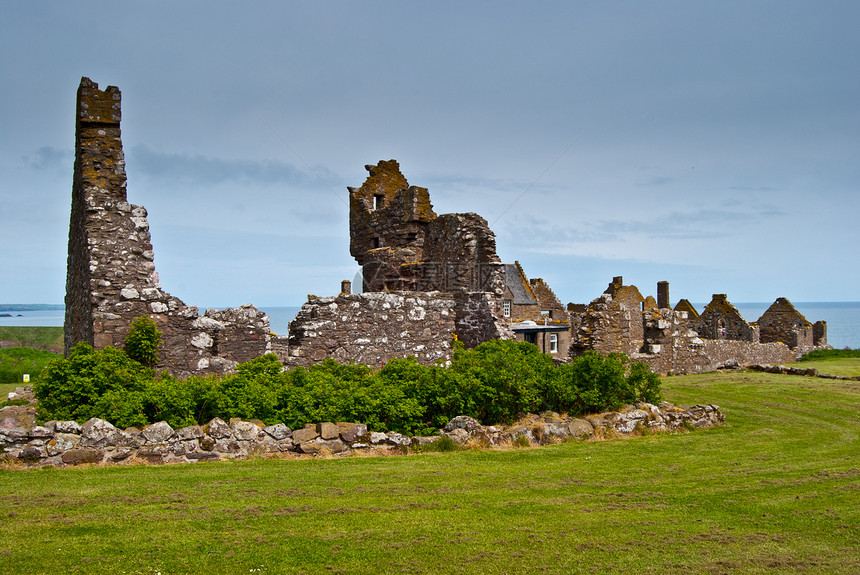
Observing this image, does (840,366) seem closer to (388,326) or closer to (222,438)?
(388,326)

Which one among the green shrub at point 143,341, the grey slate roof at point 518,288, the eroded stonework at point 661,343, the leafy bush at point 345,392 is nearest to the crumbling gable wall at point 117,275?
the green shrub at point 143,341

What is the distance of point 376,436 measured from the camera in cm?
924

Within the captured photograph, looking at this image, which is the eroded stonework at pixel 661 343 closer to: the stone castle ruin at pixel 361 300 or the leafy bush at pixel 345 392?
the stone castle ruin at pixel 361 300

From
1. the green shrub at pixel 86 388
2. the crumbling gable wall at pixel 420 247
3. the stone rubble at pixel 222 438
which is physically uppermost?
the crumbling gable wall at pixel 420 247

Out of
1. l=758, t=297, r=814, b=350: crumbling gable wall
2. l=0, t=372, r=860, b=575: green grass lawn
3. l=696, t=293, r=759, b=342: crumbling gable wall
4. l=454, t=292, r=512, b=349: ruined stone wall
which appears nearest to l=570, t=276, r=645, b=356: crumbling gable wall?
l=454, t=292, r=512, b=349: ruined stone wall

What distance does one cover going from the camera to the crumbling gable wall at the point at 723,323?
111 feet

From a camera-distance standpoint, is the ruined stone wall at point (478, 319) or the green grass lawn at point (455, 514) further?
the ruined stone wall at point (478, 319)

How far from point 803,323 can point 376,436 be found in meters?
33.8

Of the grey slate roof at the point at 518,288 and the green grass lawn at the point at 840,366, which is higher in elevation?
the grey slate roof at the point at 518,288

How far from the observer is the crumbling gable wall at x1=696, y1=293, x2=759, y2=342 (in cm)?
3389

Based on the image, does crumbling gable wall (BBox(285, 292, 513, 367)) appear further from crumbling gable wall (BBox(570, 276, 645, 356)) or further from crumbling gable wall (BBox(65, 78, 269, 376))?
→ crumbling gable wall (BBox(570, 276, 645, 356))

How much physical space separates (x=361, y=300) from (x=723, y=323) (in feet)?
92.3

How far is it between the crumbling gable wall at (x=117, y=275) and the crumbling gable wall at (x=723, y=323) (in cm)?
2980

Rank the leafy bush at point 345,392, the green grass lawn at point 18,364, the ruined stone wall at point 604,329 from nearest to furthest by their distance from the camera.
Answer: the leafy bush at point 345,392 → the ruined stone wall at point 604,329 → the green grass lawn at point 18,364
